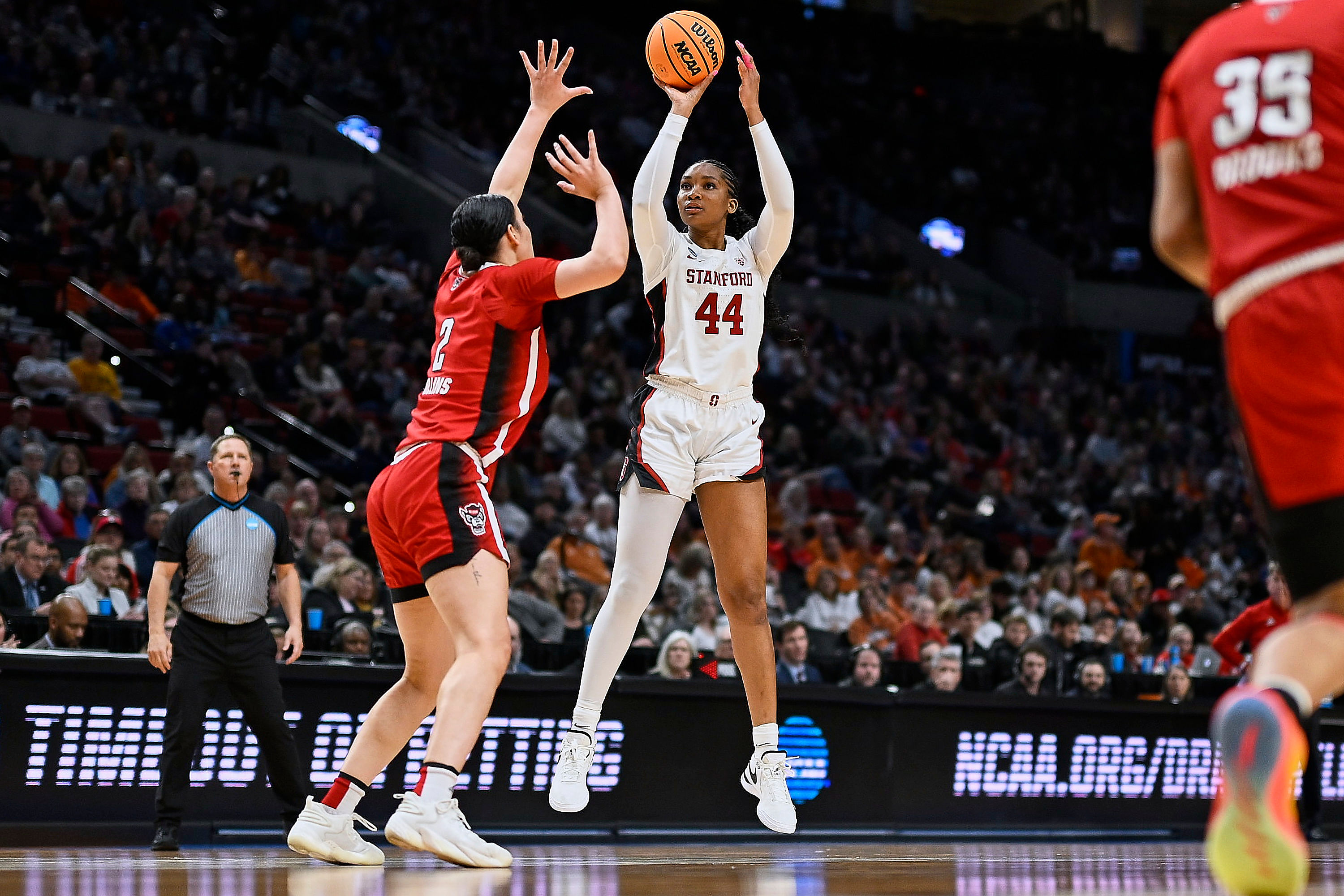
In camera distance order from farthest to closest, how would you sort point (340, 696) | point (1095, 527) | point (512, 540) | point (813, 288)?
point (813, 288)
point (1095, 527)
point (512, 540)
point (340, 696)

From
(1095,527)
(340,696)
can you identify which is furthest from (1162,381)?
(340,696)

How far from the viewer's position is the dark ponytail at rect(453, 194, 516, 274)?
5.33 m

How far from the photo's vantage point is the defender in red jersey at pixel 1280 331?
8.39 ft

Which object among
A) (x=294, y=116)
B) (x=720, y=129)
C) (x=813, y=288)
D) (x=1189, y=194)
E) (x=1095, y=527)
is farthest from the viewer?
(x=720, y=129)

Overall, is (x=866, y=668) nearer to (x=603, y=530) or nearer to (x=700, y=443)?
(x=603, y=530)

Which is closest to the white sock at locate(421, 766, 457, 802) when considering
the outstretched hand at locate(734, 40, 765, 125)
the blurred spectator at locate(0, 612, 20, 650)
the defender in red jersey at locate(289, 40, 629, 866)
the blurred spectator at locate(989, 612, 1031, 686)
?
the defender in red jersey at locate(289, 40, 629, 866)

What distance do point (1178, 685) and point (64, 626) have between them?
25.8ft

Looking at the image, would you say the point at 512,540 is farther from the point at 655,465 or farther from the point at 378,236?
the point at 655,465

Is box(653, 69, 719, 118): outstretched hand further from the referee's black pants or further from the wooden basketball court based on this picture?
the referee's black pants

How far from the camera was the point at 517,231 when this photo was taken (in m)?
5.46

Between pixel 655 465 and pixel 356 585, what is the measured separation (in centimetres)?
521

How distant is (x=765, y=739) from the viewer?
5.94 meters

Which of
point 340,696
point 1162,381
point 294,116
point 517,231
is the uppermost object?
point 294,116

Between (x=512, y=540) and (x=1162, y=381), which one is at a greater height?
(x=1162, y=381)
